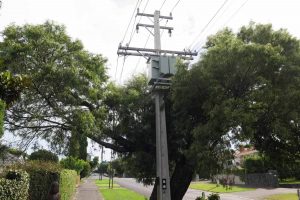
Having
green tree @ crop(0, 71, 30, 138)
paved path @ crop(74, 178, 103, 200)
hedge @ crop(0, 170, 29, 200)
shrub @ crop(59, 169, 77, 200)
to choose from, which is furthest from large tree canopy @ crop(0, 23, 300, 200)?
paved path @ crop(74, 178, 103, 200)

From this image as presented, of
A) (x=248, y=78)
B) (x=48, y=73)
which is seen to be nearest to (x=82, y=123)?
(x=48, y=73)

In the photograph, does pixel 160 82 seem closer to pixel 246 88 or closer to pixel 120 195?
pixel 246 88

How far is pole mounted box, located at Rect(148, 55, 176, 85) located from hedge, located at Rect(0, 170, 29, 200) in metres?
6.40

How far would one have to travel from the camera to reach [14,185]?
31.7ft

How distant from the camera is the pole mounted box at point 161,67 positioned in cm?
1437

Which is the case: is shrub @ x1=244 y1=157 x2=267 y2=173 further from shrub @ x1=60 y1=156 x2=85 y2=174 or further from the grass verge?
shrub @ x1=60 y1=156 x2=85 y2=174

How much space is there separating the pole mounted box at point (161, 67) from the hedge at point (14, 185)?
640cm

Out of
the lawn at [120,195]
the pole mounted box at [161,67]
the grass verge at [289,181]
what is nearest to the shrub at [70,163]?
the lawn at [120,195]

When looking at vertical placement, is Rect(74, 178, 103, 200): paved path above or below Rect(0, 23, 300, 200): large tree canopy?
below

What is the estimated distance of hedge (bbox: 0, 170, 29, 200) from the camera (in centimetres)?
897

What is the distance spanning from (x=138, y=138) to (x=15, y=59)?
6.94 metres

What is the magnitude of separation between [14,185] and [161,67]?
7.37 meters

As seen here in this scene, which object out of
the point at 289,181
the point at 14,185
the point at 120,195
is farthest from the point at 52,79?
the point at 289,181

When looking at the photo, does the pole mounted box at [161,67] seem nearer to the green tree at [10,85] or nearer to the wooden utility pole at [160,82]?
the wooden utility pole at [160,82]
